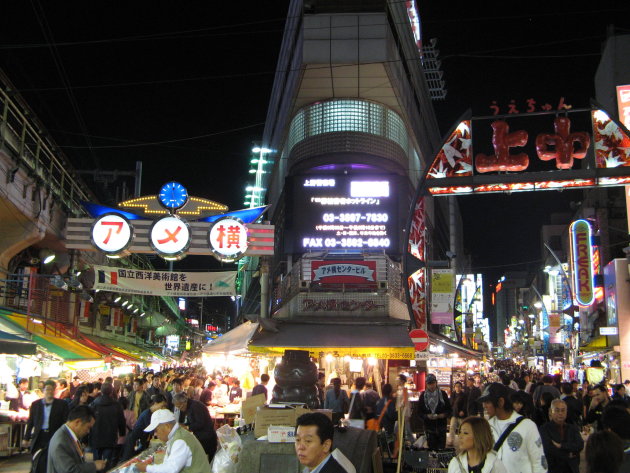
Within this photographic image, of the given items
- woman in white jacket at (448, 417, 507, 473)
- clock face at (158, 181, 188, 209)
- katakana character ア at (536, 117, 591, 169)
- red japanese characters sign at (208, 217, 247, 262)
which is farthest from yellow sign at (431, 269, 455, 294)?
woman in white jacket at (448, 417, 507, 473)

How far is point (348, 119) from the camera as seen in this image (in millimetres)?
33906

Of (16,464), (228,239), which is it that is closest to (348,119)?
(228,239)

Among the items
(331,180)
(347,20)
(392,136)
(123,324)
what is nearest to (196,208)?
(331,180)

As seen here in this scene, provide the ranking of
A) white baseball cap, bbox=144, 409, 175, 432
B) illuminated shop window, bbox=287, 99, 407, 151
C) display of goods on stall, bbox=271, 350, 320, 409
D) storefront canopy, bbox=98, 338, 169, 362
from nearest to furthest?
white baseball cap, bbox=144, 409, 175, 432
display of goods on stall, bbox=271, 350, 320, 409
storefront canopy, bbox=98, 338, 169, 362
illuminated shop window, bbox=287, 99, 407, 151

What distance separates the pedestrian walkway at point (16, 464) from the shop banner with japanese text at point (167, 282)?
167 inches

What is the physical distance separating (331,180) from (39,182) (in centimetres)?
1694

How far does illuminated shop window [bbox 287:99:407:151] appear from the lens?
33812 millimetres

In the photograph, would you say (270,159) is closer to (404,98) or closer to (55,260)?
(404,98)

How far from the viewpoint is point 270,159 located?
5319cm

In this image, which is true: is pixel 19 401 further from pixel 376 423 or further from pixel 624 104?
pixel 624 104

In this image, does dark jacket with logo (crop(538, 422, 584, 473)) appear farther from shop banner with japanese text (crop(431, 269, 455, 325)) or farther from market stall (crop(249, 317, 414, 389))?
shop banner with japanese text (crop(431, 269, 455, 325))

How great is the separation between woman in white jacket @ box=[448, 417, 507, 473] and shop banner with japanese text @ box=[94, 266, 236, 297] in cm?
1207

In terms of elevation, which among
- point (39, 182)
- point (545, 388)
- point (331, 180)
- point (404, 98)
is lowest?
point (545, 388)

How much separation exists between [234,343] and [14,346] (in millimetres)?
4545
